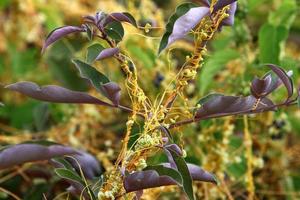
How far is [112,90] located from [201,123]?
0.37 meters

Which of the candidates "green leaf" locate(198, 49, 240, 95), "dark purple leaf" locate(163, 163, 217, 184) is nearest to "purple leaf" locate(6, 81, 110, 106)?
"dark purple leaf" locate(163, 163, 217, 184)

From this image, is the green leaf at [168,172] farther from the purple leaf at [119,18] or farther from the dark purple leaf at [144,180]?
the purple leaf at [119,18]

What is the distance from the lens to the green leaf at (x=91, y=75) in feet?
2.04

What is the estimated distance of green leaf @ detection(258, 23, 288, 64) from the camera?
962mm

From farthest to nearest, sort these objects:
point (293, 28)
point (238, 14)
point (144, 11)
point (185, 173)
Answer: point (293, 28) < point (144, 11) < point (238, 14) < point (185, 173)

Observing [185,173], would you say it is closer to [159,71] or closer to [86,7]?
[159,71]

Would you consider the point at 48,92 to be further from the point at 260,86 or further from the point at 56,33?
the point at 260,86

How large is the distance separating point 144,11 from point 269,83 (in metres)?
0.56

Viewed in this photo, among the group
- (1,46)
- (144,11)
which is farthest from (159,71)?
(1,46)

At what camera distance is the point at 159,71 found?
1100 mm

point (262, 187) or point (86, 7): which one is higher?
point (86, 7)

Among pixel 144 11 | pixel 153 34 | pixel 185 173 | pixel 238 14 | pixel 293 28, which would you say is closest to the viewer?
→ pixel 185 173

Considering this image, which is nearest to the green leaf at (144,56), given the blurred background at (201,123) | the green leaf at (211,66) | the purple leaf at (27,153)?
the blurred background at (201,123)

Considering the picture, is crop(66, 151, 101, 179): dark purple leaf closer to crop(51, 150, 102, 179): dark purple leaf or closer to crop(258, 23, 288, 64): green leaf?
crop(51, 150, 102, 179): dark purple leaf
